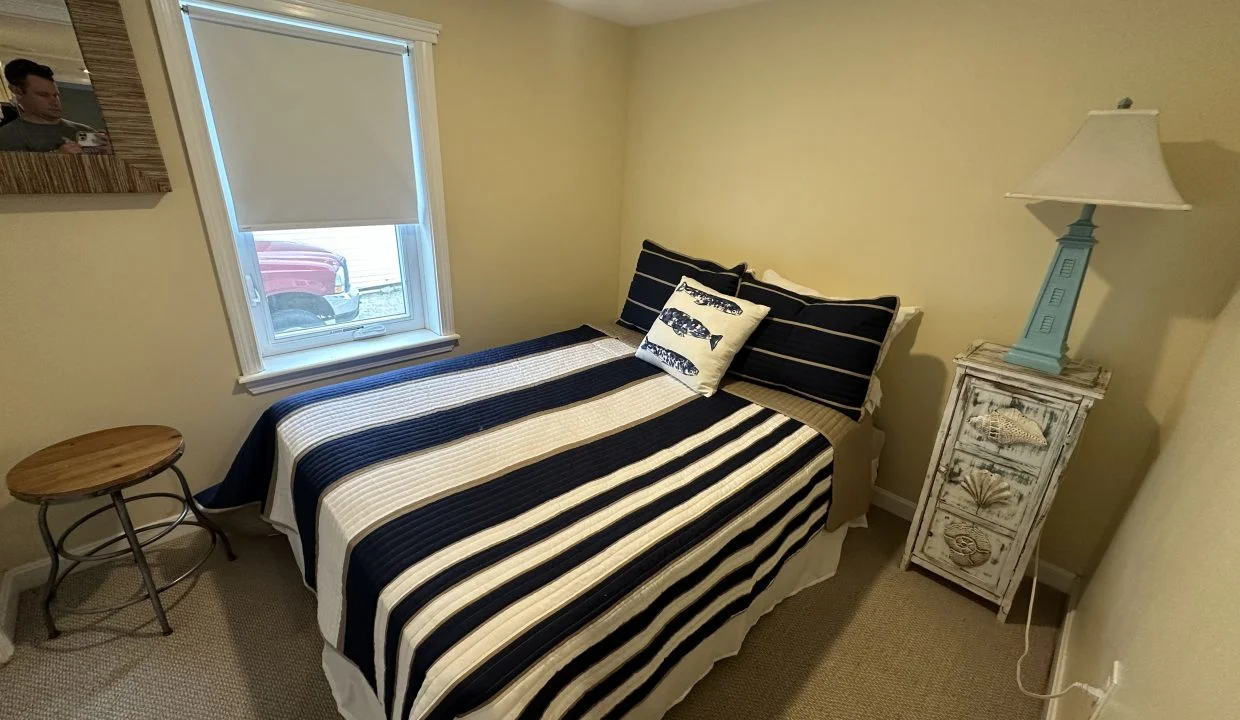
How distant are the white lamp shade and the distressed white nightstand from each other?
1.73 ft

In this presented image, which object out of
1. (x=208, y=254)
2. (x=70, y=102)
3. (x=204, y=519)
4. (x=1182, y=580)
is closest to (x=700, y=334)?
(x=1182, y=580)

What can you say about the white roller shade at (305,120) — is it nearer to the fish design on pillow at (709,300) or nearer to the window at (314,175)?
the window at (314,175)

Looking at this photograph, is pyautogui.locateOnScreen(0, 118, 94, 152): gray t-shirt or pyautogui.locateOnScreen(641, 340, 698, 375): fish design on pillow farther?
pyautogui.locateOnScreen(641, 340, 698, 375): fish design on pillow

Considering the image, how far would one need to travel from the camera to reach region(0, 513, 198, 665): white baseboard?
1452mm

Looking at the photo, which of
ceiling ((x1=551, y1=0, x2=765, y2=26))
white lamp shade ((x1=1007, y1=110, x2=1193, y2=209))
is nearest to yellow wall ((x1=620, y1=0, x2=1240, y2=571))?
ceiling ((x1=551, y1=0, x2=765, y2=26))

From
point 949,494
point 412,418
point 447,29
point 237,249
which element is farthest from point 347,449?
point 949,494

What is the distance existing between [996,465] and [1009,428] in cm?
15

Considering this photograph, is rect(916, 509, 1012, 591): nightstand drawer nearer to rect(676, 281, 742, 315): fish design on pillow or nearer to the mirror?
rect(676, 281, 742, 315): fish design on pillow

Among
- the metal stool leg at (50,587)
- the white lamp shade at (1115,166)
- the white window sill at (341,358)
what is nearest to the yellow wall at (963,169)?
the white lamp shade at (1115,166)

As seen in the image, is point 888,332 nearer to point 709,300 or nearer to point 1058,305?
→ point 1058,305

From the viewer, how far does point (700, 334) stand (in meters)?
2.00

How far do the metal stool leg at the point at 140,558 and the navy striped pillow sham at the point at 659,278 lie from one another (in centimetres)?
198

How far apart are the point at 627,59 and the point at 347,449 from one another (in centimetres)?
246

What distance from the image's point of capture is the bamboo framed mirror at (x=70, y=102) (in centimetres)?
135
